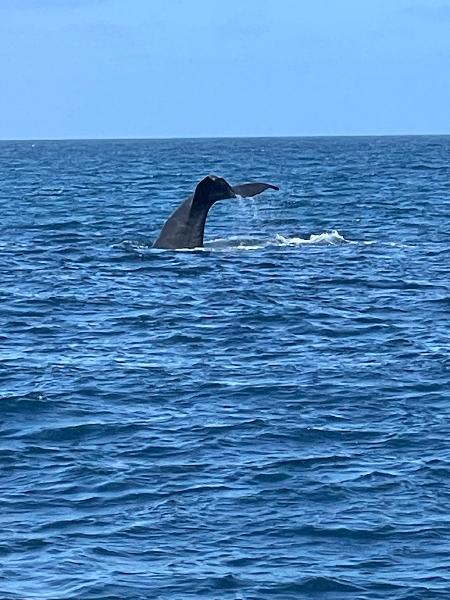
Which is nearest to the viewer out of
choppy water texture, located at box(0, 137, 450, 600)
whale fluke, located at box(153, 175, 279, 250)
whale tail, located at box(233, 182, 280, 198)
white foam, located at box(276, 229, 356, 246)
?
choppy water texture, located at box(0, 137, 450, 600)

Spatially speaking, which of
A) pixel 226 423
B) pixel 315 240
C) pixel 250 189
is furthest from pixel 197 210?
pixel 226 423

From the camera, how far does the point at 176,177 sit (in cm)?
8256

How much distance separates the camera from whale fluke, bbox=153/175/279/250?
2909 cm

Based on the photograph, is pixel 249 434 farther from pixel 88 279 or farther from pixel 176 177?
pixel 176 177

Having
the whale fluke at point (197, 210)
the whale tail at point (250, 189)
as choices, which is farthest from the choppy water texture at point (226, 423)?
the whale tail at point (250, 189)

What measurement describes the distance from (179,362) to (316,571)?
27.0 feet

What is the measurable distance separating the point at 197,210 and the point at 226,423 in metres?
13.9

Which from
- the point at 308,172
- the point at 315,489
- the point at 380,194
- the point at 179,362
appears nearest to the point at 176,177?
the point at 308,172

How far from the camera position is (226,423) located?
666 inches

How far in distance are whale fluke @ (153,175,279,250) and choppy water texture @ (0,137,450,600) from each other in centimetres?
45

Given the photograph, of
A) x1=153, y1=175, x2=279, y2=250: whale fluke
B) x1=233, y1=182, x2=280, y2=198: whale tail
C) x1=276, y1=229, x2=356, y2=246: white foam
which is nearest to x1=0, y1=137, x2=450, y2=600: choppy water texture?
x1=153, y1=175, x2=279, y2=250: whale fluke

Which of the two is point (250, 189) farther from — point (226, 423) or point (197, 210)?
point (226, 423)

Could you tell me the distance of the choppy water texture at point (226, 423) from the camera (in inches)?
496

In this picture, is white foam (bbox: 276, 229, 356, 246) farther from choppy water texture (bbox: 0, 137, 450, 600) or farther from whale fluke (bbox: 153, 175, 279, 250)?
whale fluke (bbox: 153, 175, 279, 250)
